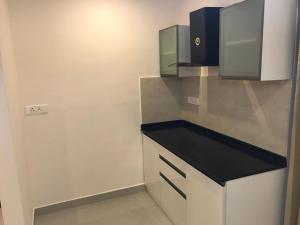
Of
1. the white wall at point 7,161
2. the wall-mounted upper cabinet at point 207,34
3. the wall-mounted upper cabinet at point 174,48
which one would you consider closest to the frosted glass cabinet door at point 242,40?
the wall-mounted upper cabinet at point 207,34

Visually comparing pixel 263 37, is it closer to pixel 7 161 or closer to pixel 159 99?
pixel 159 99

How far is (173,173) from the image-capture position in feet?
7.41

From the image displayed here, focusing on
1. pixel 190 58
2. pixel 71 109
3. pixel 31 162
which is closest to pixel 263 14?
pixel 190 58

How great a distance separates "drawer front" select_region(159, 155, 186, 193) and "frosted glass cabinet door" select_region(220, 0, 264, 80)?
932 millimetres

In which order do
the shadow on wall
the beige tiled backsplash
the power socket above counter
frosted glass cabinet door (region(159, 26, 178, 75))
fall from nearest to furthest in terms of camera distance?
1. the beige tiled backsplash
2. frosted glass cabinet door (region(159, 26, 178, 75))
3. the power socket above counter
4. the shadow on wall

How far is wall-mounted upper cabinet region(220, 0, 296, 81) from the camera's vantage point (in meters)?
1.54

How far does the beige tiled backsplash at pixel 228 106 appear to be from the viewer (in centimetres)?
180

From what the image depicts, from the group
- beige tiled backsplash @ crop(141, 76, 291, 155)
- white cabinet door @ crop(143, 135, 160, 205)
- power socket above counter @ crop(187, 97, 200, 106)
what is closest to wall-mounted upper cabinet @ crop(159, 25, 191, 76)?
beige tiled backsplash @ crop(141, 76, 291, 155)

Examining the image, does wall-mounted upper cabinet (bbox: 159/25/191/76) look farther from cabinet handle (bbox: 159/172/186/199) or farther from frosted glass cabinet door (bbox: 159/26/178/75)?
cabinet handle (bbox: 159/172/186/199)

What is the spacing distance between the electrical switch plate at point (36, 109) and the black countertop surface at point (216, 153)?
1.14 m

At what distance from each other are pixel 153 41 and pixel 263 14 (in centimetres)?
151

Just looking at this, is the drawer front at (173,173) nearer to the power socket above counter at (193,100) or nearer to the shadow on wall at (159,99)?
the shadow on wall at (159,99)

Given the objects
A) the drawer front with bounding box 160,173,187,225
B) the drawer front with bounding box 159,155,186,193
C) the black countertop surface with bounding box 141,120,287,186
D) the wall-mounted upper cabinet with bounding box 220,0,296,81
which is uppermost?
the wall-mounted upper cabinet with bounding box 220,0,296,81

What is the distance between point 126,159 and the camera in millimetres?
2980
